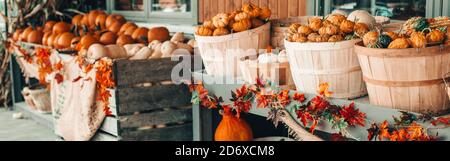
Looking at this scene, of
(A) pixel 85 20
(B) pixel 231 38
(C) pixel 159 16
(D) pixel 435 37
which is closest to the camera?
(D) pixel 435 37

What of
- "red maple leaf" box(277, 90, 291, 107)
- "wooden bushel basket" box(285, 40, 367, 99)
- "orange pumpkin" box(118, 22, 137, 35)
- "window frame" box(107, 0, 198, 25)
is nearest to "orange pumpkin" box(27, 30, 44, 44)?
"window frame" box(107, 0, 198, 25)

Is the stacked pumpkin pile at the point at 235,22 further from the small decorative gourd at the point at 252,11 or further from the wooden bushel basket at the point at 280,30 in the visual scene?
the wooden bushel basket at the point at 280,30

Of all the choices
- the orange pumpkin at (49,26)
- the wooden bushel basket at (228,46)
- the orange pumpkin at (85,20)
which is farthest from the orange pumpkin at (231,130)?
the orange pumpkin at (49,26)

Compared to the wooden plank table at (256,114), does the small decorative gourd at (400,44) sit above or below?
above

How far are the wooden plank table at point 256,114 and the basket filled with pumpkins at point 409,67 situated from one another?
0.20 feet

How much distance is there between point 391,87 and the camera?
2.75m

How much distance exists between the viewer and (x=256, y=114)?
3973 mm

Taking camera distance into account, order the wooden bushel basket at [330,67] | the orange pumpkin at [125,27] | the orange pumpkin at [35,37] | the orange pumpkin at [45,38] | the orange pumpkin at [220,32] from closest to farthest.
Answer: the wooden bushel basket at [330,67]
the orange pumpkin at [220,32]
the orange pumpkin at [125,27]
the orange pumpkin at [45,38]
the orange pumpkin at [35,37]

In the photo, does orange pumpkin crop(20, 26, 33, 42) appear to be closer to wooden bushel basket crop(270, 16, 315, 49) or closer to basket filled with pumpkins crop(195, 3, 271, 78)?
basket filled with pumpkins crop(195, 3, 271, 78)

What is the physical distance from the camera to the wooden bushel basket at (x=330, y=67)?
302cm

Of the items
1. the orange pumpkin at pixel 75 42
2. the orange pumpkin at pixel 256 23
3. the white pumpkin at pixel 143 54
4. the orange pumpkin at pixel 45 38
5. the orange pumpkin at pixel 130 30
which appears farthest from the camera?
the orange pumpkin at pixel 45 38

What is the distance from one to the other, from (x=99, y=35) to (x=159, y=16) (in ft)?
3.00

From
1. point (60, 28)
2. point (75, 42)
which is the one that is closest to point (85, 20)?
point (60, 28)

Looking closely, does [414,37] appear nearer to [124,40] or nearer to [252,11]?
[252,11]
